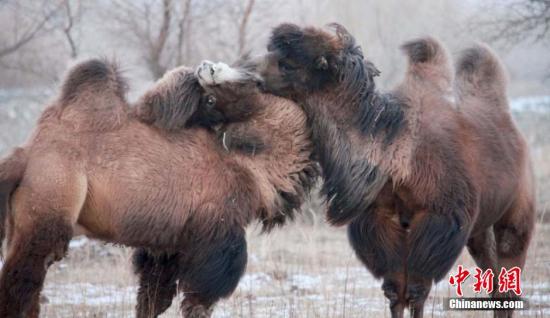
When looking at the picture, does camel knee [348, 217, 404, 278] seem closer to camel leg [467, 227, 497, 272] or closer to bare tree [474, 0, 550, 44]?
camel leg [467, 227, 497, 272]

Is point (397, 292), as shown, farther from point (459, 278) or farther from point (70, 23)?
point (70, 23)

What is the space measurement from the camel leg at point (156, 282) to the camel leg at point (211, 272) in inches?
21.7

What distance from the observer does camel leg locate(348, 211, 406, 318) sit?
676 cm

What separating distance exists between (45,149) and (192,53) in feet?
27.1

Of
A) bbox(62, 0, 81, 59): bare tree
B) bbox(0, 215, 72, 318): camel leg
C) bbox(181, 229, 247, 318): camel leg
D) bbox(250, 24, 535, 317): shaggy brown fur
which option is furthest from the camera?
bbox(62, 0, 81, 59): bare tree

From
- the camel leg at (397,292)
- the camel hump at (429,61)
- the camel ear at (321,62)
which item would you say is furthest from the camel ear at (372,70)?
the camel leg at (397,292)

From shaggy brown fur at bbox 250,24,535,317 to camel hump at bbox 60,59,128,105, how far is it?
3.50 feet

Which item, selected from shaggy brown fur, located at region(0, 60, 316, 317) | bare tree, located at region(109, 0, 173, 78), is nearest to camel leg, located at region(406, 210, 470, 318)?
shaggy brown fur, located at region(0, 60, 316, 317)

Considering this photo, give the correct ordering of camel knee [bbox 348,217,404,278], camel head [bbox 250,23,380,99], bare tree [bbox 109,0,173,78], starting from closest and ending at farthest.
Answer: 1. camel head [bbox 250,23,380,99]
2. camel knee [bbox 348,217,404,278]
3. bare tree [bbox 109,0,173,78]

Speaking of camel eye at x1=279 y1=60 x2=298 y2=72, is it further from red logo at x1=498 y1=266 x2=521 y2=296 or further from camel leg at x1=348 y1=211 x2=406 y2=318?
red logo at x1=498 y1=266 x2=521 y2=296

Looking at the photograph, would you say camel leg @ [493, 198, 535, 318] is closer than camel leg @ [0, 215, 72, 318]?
No

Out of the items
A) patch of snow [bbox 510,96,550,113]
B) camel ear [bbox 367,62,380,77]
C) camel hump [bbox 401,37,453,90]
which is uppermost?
patch of snow [bbox 510,96,550,113]

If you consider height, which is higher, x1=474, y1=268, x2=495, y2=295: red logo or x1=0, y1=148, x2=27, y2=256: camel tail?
x1=0, y1=148, x2=27, y2=256: camel tail

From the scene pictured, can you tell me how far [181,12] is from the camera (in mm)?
13805
